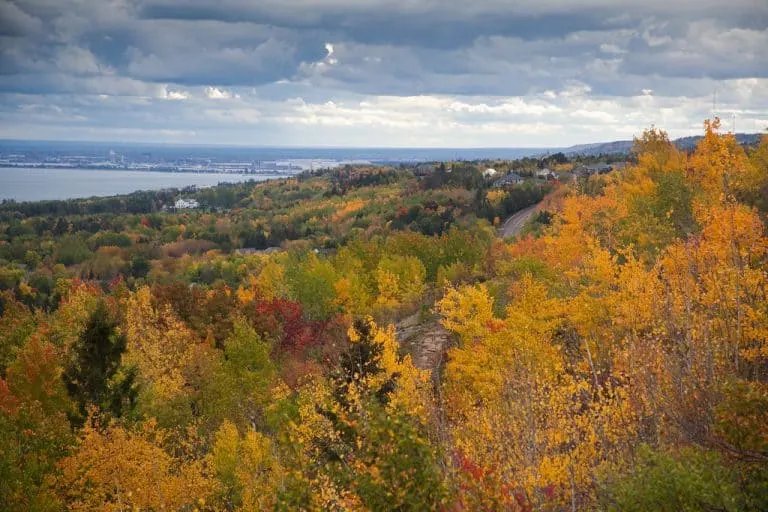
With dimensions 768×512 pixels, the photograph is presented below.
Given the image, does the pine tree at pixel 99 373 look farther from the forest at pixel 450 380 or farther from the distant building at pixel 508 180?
the distant building at pixel 508 180

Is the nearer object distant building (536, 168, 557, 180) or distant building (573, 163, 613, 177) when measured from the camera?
distant building (573, 163, 613, 177)

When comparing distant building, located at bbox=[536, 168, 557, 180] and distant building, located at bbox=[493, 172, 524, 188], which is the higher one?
distant building, located at bbox=[536, 168, 557, 180]

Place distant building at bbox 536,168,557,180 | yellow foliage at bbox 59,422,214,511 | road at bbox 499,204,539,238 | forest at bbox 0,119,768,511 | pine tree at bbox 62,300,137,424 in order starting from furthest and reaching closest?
distant building at bbox 536,168,557,180 → road at bbox 499,204,539,238 → pine tree at bbox 62,300,137,424 → yellow foliage at bbox 59,422,214,511 → forest at bbox 0,119,768,511

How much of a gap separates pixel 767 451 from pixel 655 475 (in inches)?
82.1

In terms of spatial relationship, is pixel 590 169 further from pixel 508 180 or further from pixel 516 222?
pixel 516 222

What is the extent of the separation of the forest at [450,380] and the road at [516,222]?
36724mm

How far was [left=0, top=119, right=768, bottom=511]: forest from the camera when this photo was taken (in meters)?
13.4

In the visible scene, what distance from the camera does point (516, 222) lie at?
134 meters

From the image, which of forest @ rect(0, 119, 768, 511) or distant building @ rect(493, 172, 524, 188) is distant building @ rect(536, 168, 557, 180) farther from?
forest @ rect(0, 119, 768, 511)

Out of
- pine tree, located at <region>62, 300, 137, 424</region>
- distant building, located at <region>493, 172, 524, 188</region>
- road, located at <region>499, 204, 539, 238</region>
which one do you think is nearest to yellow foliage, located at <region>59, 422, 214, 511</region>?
pine tree, located at <region>62, 300, 137, 424</region>

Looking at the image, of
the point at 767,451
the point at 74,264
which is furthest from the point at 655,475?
the point at 74,264

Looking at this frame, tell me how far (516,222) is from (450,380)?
101324mm

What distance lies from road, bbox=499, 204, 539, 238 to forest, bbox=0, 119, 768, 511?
36724mm

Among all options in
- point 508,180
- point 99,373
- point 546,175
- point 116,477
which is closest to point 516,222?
point 546,175
